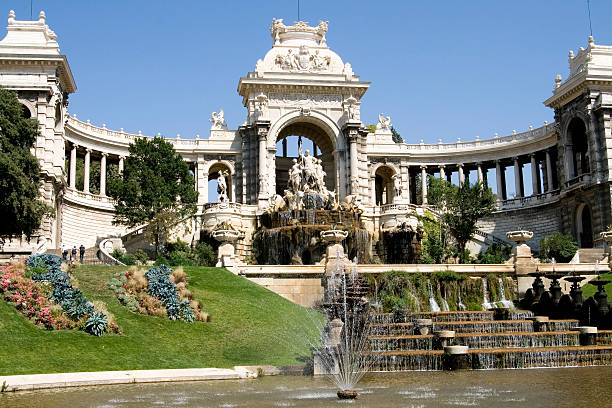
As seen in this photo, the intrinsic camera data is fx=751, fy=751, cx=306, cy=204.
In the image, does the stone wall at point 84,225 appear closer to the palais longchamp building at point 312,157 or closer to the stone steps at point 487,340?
the palais longchamp building at point 312,157

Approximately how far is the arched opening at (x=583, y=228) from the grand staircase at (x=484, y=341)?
3460cm

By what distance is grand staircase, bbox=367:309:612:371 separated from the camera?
Result: 82.1 ft

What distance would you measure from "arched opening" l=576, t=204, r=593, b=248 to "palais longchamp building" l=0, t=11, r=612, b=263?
0.11 m

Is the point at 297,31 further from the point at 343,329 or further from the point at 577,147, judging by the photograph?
the point at 343,329

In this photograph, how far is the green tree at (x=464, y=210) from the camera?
6256 centimetres

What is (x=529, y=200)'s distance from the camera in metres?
73.0

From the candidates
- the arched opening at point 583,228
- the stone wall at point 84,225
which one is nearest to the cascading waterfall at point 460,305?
the arched opening at point 583,228

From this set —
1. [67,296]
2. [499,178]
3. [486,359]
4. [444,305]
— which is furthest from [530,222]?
[67,296]

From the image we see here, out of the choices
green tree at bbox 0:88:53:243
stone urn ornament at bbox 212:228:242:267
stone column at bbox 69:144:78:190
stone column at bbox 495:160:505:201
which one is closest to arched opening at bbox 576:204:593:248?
stone column at bbox 495:160:505:201

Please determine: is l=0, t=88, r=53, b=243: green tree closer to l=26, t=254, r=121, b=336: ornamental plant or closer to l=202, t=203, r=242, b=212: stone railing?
l=26, t=254, r=121, b=336: ornamental plant

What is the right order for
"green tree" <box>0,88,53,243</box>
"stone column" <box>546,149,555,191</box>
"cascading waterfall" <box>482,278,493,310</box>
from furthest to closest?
"stone column" <box>546,149,555,191</box>
"green tree" <box>0,88,53,243</box>
"cascading waterfall" <box>482,278,493,310</box>

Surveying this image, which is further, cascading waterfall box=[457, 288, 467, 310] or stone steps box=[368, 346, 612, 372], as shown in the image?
cascading waterfall box=[457, 288, 467, 310]

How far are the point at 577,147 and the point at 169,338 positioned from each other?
177ft

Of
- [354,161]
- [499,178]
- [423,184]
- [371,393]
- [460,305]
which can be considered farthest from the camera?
[423,184]
